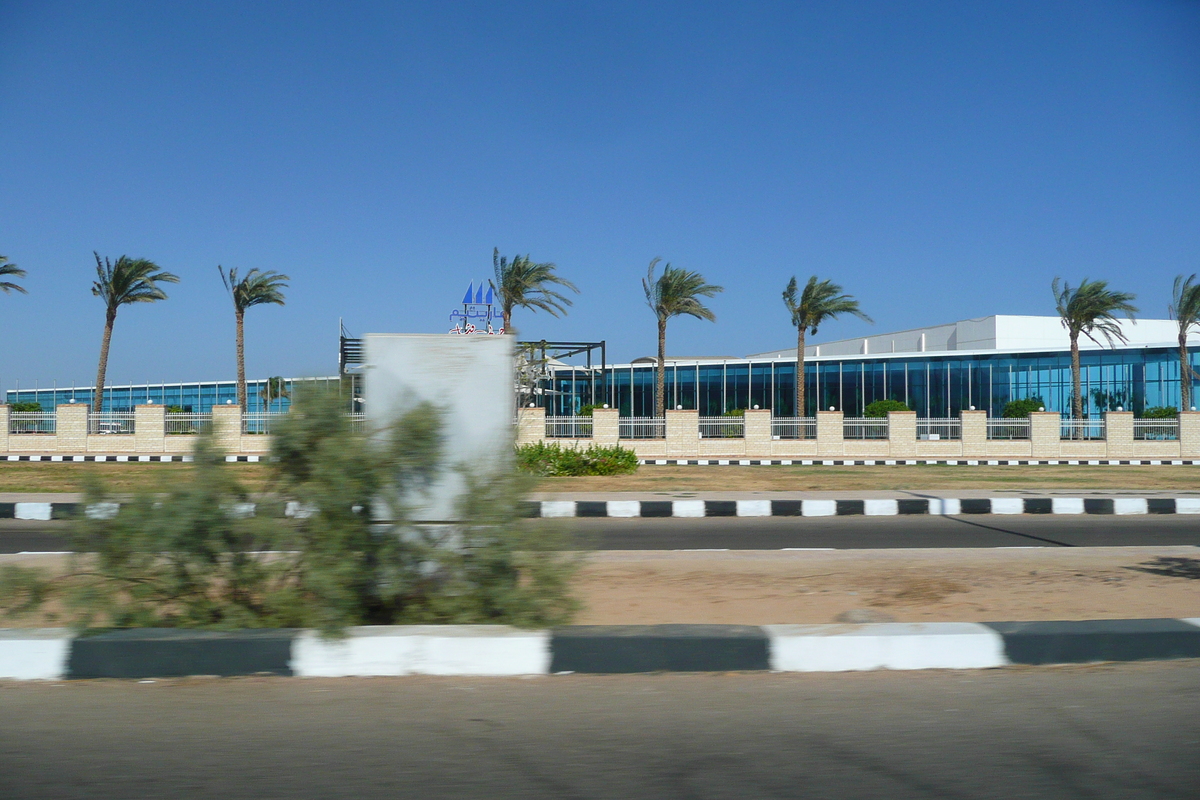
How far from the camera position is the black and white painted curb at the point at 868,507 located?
1269cm

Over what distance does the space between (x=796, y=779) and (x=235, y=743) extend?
2.18m

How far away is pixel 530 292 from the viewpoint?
40156mm

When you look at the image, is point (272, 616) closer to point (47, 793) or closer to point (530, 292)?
point (47, 793)

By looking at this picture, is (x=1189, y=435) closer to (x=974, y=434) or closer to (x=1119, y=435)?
(x=1119, y=435)

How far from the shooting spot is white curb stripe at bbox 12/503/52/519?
1170 cm

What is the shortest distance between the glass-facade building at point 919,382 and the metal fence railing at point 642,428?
1978 centimetres

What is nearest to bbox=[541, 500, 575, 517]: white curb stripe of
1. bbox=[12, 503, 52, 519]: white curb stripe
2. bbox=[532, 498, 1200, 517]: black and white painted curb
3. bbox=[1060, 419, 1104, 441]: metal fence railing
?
bbox=[532, 498, 1200, 517]: black and white painted curb

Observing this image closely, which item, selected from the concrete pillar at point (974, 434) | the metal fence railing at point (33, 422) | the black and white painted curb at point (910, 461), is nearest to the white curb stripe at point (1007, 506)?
the black and white painted curb at point (910, 461)

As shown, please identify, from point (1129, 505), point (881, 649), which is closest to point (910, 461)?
point (1129, 505)

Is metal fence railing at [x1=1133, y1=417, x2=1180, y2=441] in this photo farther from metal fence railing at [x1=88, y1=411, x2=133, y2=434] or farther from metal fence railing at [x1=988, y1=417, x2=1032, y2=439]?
metal fence railing at [x1=88, y1=411, x2=133, y2=434]

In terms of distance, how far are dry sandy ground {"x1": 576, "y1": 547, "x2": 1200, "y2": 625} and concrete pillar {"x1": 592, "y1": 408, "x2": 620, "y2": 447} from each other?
2177 cm

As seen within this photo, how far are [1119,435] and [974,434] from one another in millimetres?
5699

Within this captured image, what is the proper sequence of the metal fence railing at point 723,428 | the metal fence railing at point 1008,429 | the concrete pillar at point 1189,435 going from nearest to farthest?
the metal fence railing at point 723,428 < the metal fence railing at point 1008,429 < the concrete pillar at point 1189,435

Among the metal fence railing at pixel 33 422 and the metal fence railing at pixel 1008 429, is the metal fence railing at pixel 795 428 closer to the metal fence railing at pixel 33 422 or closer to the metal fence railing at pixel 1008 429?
the metal fence railing at pixel 1008 429
